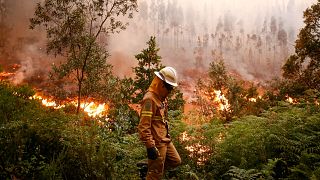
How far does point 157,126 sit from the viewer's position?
6.89 m

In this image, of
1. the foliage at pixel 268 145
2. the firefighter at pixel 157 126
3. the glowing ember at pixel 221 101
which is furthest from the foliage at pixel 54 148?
the glowing ember at pixel 221 101

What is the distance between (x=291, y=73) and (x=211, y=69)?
77.7ft

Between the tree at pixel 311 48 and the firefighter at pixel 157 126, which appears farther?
the tree at pixel 311 48

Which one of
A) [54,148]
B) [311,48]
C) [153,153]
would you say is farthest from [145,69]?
[153,153]

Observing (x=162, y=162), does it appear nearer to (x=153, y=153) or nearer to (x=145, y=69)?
(x=153, y=153)

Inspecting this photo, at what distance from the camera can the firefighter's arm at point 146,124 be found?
639 cm

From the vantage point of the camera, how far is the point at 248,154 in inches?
313

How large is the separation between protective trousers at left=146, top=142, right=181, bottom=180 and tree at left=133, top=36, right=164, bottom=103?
25.5 m

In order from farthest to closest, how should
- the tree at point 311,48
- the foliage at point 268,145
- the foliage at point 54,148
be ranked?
the tree at point 311,48 → the foliage at point 268,145 → the foliage at point 54,148

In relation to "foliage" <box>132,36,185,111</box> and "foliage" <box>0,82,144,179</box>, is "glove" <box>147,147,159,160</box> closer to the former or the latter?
"foliage" <box>0,82,144,179</box>

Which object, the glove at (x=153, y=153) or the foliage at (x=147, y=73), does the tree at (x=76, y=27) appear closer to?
the foliage at (x=147, y=73)

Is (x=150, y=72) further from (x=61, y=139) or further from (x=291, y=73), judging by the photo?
(x=61, y=139)

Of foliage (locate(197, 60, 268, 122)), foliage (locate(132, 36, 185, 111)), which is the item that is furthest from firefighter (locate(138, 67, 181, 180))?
foliage (locate(197, 60, 268, 122))

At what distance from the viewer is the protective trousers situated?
6.62 meters
